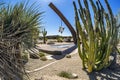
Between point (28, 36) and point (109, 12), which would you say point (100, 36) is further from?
point (28, 36)

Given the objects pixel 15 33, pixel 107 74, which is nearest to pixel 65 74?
pixel 107 74

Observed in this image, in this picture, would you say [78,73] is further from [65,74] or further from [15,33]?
[15,33]

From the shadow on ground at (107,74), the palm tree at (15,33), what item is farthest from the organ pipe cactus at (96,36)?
the palm tree at (15,33)

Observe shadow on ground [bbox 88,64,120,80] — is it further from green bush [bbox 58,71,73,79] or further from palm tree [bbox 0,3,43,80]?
palm tree [bbox 0,3,43,80]

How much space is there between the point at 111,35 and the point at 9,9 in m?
6.74

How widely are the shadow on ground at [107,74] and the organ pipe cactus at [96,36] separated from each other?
0.26m

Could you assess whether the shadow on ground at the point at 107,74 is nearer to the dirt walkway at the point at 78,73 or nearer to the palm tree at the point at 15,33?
the dirt walkway at the point at 78,73

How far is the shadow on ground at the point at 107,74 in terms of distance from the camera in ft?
32.3

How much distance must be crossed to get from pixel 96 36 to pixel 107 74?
70.2 inches

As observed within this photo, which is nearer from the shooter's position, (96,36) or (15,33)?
(15,33)

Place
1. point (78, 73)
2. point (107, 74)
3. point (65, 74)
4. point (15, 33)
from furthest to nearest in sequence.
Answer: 1. point (107, 74)
2. point (78, 73)
3. point (65, 74)
4. point (15, 33)

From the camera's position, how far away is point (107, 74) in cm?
1052

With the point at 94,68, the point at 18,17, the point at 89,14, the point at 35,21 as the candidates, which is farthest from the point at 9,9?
the point at 94,68

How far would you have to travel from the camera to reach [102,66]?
35.2 feet
